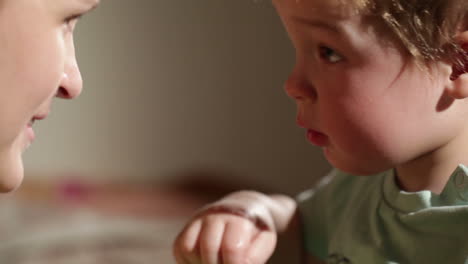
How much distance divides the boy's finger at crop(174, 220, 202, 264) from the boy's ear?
24 cm

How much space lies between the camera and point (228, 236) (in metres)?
0.60

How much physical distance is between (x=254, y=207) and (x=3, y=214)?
3.11 feet

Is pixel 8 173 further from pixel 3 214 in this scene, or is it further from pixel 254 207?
pixel 3 214

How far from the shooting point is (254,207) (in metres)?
0.67

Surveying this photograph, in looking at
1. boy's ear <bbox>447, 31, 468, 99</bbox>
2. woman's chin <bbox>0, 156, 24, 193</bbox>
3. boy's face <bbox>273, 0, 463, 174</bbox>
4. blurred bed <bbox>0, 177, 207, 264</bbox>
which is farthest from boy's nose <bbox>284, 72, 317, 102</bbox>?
blurred bed <bbox>0, 177, 207, 264</bbox>

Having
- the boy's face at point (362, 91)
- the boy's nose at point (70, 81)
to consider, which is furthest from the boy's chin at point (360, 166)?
the boy's nose at point (70, 81)

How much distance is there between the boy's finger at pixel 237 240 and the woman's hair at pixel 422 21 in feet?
0.68

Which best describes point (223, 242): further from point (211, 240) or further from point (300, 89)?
point (300, 89)

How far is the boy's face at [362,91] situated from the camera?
21.3 inches

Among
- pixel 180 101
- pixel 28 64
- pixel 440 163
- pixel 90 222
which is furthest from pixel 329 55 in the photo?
pixel 180 101

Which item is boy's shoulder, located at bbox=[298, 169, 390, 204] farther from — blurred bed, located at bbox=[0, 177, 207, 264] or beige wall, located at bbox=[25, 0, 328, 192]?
beige wall, located at bbox=[25, 0, 328, 192]

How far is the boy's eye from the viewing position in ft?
1.83

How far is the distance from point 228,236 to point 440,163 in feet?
0.60

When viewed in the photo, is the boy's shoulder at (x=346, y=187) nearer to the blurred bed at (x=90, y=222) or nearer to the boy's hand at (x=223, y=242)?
the boy's hand at (x=223, y=242)
